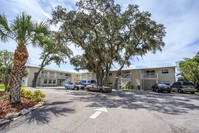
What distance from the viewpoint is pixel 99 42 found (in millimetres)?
21266

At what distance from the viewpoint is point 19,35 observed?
7.46 m

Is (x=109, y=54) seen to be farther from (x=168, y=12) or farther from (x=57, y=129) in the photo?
(x=57, y=129)

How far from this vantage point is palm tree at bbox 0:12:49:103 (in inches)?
284

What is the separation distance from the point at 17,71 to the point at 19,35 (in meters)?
2.12

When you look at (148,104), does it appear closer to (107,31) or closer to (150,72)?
(107,31)

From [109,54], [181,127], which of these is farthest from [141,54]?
[181,127]

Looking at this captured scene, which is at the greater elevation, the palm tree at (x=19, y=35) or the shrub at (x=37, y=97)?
the palm tree at (x=19, y=35)

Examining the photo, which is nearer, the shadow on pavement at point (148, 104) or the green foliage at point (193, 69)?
the shadow on pavement at point (148, 104)

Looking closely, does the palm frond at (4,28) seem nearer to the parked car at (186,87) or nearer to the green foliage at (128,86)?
the parked car at (186,87)

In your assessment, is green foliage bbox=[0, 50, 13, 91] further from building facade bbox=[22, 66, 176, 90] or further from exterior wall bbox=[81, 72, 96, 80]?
exterior wall bbox=[81, 72, 96, 80]

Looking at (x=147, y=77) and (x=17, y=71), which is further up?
(x=17, y=71)

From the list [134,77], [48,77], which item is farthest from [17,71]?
[48,77]

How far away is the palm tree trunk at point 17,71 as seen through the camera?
23.8ft

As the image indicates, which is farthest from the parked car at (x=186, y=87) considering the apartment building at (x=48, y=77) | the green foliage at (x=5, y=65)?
the apartment building at (x=48, y=77)
